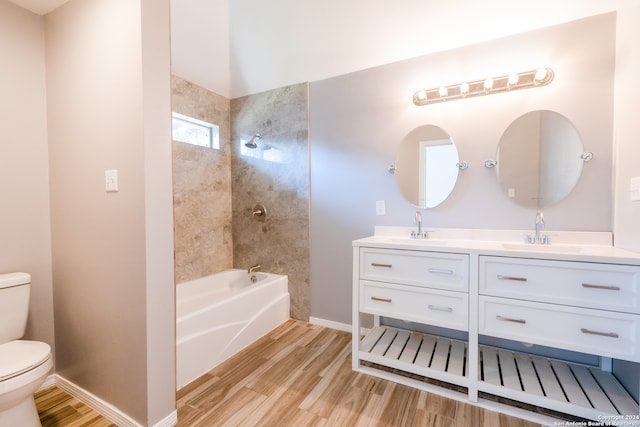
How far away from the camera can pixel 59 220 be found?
1691 mm

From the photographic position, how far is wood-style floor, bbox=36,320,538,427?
145 cm

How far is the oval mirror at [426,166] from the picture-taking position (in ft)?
6.84

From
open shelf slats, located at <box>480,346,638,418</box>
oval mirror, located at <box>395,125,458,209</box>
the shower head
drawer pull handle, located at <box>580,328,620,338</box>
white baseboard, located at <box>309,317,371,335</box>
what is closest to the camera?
drawer pull handle, located at <box>580,328,620,338</box>

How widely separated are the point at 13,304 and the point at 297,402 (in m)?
1.64

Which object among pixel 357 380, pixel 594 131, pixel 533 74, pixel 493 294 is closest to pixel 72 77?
pixel 357 380

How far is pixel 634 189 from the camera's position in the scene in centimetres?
143

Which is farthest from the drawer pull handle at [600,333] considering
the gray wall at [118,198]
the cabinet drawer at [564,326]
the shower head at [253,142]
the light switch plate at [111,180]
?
the shower head at [253,142]

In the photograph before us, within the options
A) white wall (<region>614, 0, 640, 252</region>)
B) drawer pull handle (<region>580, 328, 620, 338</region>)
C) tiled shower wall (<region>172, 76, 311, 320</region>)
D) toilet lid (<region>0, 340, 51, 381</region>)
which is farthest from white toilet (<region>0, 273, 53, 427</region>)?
white wall (<region>614, 0, 640, 252</region>)

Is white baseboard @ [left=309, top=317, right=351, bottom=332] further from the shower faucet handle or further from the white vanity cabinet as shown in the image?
the shower faucet handle

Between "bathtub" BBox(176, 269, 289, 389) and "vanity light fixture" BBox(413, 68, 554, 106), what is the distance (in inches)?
80.0

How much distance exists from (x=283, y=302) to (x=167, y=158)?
178 cm

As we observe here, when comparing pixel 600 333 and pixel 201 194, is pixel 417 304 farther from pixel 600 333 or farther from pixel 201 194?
pixel 201 194

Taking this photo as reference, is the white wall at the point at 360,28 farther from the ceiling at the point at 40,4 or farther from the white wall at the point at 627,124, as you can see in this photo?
the ceiling at the point at 40,4

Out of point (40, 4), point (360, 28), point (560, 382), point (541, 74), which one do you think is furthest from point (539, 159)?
point (40, 4)
